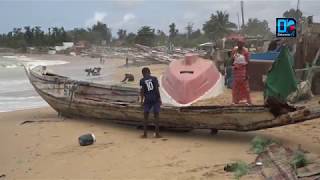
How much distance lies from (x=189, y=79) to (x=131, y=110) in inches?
108

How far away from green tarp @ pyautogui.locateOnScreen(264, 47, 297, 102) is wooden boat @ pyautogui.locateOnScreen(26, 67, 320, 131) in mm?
363

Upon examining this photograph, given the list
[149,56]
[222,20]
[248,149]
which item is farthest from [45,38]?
[248,149]

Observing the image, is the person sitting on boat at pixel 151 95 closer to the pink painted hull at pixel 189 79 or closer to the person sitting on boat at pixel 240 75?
the person sitting on boat at pixel 240 75

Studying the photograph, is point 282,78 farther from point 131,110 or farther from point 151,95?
point 131,110

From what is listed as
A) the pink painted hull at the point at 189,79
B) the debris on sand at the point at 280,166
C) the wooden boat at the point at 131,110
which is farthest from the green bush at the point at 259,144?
the pink painted hull at the point at 189,79

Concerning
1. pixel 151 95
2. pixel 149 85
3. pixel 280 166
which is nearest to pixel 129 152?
pixel 151 95

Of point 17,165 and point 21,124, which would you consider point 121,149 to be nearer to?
point 17,165

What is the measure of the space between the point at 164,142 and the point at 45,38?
82.9 m

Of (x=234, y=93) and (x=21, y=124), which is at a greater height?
(x=234, y=93)

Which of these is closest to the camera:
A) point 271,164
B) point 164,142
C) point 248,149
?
point 271,164

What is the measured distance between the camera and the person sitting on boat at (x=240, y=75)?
9.61m

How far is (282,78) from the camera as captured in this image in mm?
8141

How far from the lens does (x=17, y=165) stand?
27.3 feet

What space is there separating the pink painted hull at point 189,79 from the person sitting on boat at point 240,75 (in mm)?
2624
